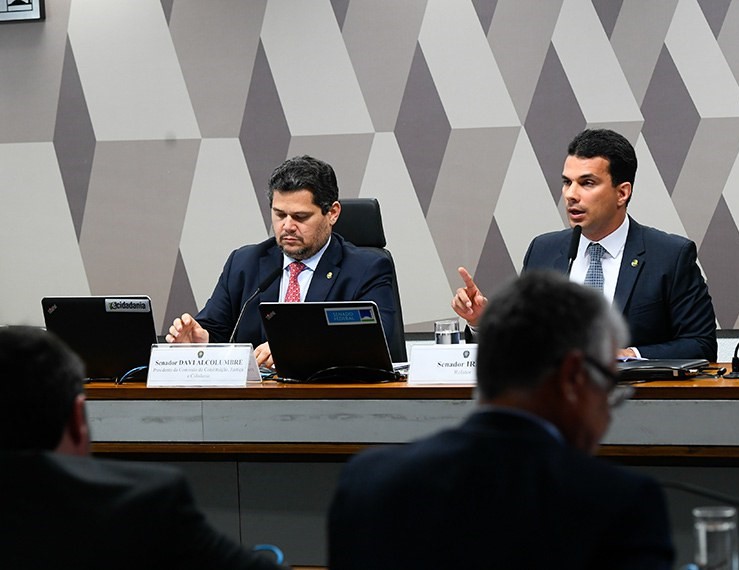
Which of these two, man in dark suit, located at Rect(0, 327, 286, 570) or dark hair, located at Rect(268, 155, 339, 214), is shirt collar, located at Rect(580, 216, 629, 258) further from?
man in dark suit, located at Rect(0, 327, 286, 570)

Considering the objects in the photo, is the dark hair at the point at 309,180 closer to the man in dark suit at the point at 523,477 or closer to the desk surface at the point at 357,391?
the desk surface at the point at 357,391

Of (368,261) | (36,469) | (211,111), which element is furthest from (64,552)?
(211,111)

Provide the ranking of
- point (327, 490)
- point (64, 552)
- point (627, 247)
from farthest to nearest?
point (627, 247), point (327, 490), point (64, 552)

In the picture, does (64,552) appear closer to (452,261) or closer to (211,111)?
(452,261)

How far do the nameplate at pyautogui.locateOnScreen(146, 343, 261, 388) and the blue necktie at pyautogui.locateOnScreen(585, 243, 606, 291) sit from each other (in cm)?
126

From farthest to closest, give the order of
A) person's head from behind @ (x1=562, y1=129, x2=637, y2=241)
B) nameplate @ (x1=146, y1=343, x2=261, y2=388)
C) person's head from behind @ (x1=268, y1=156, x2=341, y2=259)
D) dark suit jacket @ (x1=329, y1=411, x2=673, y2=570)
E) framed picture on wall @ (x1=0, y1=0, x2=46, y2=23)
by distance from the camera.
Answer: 1. framed picture on wall @ (x1=0, y1=0, x2=46, y2=23)
2. person's head from behind @ (x1=268, y1=156, x2=341, y2=259)
3. person's head from behind @ (x1=562, y1=129, x2=637, y2=241)
4. nameplate @ (x1=146, y1=343, x2=261, y2=388)
5. dark suit jacket @ (x1=329, y1=411, x2=673, y2=570)

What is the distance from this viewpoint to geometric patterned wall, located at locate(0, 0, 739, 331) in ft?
14.5

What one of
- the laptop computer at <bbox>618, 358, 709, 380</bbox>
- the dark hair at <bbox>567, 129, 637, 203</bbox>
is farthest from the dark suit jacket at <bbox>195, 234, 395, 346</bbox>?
the laptop computer at <bbox>618, 358, 709, 380</bbox>

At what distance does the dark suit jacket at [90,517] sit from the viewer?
1.23 m

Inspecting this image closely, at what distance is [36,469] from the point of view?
124 centimetres

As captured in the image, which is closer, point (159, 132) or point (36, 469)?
point (36, 469)

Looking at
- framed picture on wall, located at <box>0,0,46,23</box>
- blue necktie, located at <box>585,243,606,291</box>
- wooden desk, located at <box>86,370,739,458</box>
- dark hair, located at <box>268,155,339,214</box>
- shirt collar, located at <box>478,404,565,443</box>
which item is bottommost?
wooden desk, located at <box>86,370,739,458</box>

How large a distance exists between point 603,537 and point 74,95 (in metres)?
4.36

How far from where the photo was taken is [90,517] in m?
1.23
